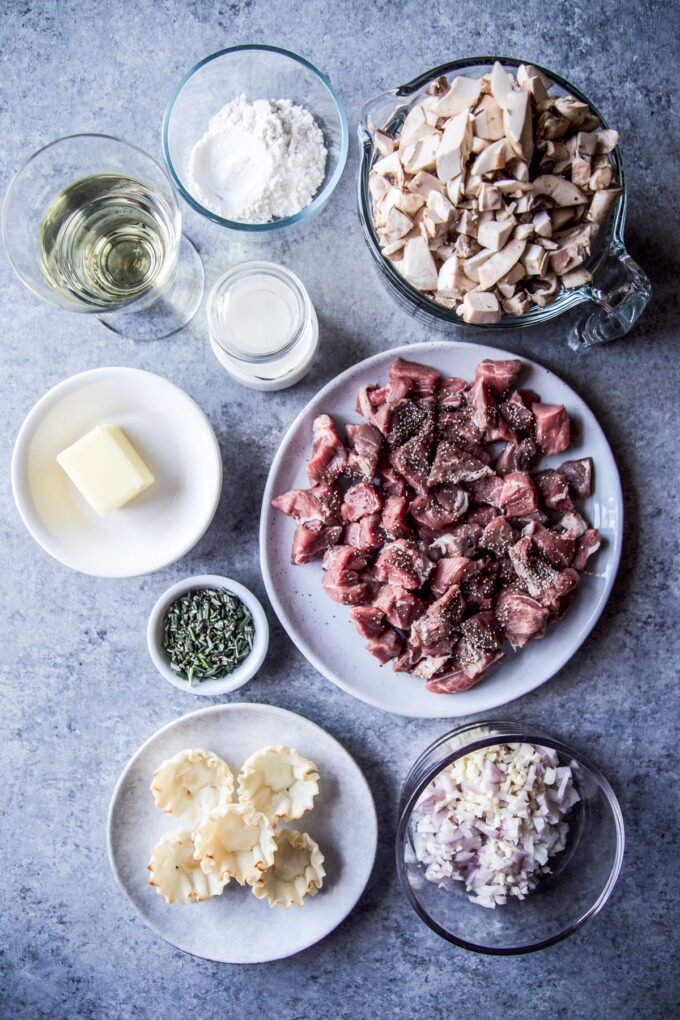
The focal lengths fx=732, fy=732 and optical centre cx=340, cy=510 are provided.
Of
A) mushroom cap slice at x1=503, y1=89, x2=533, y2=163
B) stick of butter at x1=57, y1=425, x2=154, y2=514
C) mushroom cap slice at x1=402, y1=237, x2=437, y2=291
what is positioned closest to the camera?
mushroom cap slice at x1=503, y1=89, x2=533, y2=163

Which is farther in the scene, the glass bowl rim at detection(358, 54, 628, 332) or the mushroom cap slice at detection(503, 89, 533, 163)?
the glass bowl rim at detection(358, 54, 628, 332)

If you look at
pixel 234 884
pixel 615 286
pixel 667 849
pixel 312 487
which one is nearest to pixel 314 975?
pixel 234 884

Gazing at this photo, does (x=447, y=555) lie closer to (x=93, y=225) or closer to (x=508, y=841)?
(x=508, y=841)

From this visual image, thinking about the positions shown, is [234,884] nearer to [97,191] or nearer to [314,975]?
[314,975]

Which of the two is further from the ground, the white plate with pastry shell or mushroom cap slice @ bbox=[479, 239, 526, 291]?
mushroom cap slice @ bbox=[479, 239, 526, 291]

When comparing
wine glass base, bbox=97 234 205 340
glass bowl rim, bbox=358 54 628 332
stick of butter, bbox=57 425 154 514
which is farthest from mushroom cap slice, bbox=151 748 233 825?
glass bowl rim, bbox=358 54 628 332

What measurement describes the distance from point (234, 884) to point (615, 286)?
5.38 feet

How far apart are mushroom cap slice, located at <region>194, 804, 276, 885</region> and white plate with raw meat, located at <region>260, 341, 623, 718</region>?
364 millimetres

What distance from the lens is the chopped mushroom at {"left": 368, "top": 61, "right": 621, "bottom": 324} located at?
1386 millimetres

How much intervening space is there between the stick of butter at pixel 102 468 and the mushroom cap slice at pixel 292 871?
0.86 meters

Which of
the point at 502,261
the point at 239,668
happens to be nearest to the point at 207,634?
the point at 239,668

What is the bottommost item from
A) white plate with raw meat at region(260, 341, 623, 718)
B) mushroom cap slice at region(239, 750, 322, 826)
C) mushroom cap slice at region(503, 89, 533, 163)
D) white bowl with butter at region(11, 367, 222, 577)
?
mushroom cap slice at region(239, 750, 322, 826)

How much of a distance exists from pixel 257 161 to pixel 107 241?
383mm

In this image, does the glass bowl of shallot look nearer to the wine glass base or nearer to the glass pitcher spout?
the glass pitcher spout
